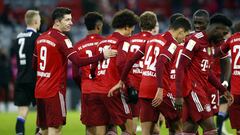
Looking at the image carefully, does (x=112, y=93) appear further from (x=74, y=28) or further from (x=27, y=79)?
(x=74, y=28)

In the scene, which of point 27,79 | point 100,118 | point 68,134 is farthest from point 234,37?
point 68,134

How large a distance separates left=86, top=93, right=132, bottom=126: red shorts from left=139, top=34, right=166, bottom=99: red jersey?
14.7 inches

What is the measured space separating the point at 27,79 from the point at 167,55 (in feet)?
13.5

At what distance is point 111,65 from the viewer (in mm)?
12133

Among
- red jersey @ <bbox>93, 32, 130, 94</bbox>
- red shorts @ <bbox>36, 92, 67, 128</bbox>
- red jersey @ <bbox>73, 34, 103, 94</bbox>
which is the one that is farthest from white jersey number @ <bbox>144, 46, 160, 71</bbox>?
red shorts @ <bbox>36, 92, 67, 128</bbox>

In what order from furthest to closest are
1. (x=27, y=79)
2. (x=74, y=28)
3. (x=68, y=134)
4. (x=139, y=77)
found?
(x=74, y=28) → (x=68, y=134) → (x=27, y=79) → (x=139, y=77)

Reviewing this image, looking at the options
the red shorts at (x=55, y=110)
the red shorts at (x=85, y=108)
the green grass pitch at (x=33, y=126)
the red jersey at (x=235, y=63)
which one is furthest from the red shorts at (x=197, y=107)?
the green grass pitch at (x=33, y=126)

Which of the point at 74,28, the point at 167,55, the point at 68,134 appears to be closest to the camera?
the point at 167,55

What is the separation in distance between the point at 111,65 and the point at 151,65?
66 centimetres

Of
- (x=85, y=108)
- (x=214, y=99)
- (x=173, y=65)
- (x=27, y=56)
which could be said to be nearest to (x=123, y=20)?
(x=85, y=108)

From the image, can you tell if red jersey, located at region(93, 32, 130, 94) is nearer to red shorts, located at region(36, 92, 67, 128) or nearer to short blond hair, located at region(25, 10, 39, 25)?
red shorts, located at region(36, 92, 67, 128)

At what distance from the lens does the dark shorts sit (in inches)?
583

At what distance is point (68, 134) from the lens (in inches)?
651

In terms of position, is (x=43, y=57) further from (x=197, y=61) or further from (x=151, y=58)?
(x=197, y=61)
